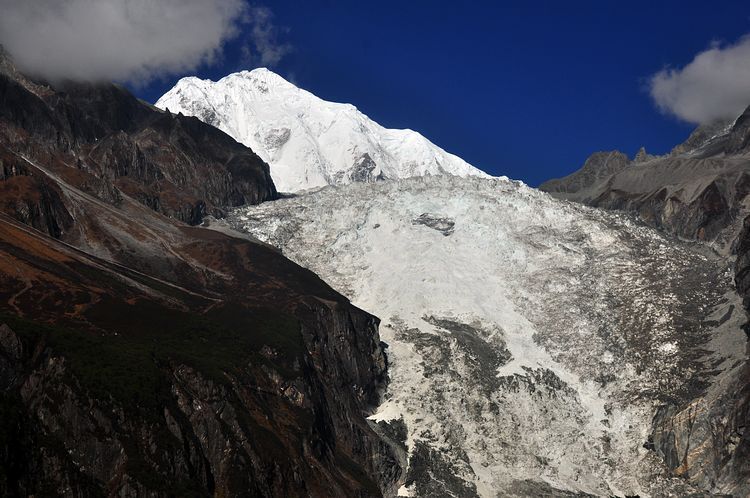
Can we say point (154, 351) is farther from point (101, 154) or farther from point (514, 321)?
point (101, 154)

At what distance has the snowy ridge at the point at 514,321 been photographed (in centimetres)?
11181

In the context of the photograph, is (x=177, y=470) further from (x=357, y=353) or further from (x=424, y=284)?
(x=424, y=284)

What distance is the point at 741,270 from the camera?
134m

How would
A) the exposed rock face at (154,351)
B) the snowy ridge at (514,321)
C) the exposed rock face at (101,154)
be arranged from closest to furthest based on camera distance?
the exposed rock face at (154,351), the snowy ridge at (514,321), the exposed rock face at (101,154)

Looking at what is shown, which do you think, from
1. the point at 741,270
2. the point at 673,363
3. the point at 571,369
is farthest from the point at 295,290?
the point at 741,270

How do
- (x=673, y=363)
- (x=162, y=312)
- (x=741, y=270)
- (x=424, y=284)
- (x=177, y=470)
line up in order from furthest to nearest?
(x=424, y=284) → (x=741, y=270) → (x=673, y=363) → (x=162, y=312) → (x=177, y=470)

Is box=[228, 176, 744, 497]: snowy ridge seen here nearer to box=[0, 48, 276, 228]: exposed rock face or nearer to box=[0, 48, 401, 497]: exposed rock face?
box=[0, 48, 401, 497]: exposed rock face

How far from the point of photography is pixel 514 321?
14238cm

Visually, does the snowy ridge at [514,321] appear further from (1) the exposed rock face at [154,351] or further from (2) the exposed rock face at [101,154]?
(2) the exposed rock face at [101,154]

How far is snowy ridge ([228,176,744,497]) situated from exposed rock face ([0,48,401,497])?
8487mm

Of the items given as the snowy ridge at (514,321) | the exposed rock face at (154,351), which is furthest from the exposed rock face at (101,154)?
the snowy ridge at (514,321)

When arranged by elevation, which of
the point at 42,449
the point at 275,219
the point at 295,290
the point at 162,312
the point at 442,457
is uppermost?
the point at 275,219

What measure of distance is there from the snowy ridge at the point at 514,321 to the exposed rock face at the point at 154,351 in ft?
27.8

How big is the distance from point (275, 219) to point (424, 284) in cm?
4081
